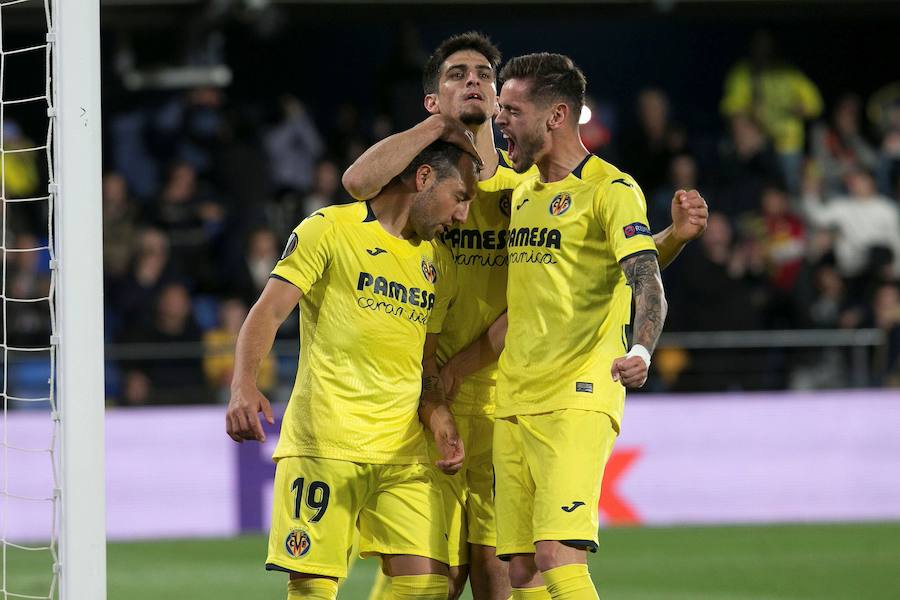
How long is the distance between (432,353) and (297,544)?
0.89m

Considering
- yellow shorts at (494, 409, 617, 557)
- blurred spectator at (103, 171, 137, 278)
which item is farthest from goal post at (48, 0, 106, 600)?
blurred spectator at (103, 171, 137, 278)

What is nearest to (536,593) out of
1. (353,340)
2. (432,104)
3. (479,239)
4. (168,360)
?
(353,340)

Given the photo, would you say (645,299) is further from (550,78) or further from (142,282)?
(142,282)

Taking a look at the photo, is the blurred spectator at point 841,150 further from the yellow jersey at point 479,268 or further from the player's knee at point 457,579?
the player's knee at point 457,579

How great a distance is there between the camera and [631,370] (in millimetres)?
4098

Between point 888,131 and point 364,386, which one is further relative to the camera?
point 888,131

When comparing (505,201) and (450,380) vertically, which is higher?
(505,201)

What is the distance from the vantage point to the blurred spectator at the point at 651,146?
524 inches

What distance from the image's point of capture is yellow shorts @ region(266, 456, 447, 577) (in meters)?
4.56

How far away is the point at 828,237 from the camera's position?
12812 millimetres

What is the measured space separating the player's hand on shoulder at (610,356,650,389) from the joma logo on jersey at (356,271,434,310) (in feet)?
3.01

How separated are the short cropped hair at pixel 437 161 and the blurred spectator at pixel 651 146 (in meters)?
8.59

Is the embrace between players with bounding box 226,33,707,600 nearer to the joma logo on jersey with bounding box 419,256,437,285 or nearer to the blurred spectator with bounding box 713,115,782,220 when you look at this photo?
the joma logo on jersey with bounding box 419,256,437,285

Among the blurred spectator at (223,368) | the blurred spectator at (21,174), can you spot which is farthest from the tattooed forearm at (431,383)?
the blurred spectator at (21,174)
